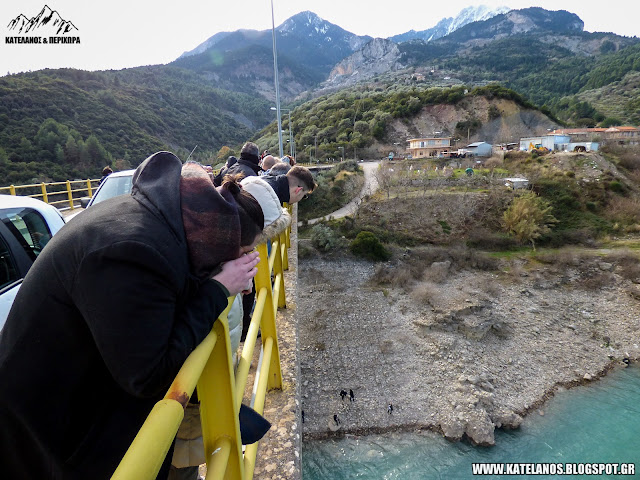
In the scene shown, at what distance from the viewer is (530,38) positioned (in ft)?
437

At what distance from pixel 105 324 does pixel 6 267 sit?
9.29ft

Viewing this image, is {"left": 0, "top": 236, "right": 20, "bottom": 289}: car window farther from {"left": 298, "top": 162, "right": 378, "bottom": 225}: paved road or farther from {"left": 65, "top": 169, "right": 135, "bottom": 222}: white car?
{"left": 298, "top": 162, "right": 378, "bottom": 225}: paved road

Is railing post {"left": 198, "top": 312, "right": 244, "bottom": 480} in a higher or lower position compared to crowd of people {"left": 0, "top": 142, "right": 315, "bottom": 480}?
lower

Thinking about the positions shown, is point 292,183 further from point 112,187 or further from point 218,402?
point 112,187

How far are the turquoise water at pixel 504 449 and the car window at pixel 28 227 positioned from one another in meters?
11.3

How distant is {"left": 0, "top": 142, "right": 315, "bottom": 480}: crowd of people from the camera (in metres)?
0.92

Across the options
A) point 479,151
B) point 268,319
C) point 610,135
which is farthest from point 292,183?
point 610,135

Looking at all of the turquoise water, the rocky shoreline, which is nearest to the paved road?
the rocky shoreline

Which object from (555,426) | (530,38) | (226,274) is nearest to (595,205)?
(555,426)

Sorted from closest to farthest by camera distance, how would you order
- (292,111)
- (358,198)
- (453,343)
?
(453,343)
(358,198)
(292,111)

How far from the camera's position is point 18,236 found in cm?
311

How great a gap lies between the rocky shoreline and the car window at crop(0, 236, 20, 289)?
11426 mm

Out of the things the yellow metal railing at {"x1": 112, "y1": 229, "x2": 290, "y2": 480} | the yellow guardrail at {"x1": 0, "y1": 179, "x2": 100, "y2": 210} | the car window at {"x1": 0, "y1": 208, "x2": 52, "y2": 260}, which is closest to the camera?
the yellow metal railing at {"x1": 112, "y1": 229, "x2": 290, "y2": 480}

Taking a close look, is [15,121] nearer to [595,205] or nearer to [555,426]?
[555,426]
